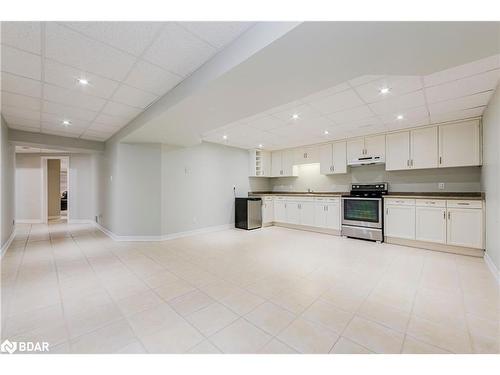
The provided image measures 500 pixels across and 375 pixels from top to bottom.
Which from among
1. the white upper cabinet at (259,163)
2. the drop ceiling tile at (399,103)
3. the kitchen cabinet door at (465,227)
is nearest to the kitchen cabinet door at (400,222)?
the kitchen cabinet door at (465,227)

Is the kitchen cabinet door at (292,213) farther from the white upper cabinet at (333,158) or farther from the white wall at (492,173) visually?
the white wall at (492,173)

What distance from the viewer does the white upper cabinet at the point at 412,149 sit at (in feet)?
13.9

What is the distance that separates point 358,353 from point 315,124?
12.0 ft

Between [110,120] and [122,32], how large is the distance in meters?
2.67

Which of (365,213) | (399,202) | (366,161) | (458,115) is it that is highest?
(458,115)

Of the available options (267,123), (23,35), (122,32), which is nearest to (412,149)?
(267,123)

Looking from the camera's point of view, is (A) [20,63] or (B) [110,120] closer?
(A) [20,63]

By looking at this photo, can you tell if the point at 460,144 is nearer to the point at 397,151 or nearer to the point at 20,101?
the point at 397,151

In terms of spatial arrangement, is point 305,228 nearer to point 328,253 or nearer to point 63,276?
point 328,253

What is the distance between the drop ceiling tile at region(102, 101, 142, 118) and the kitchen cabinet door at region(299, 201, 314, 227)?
4.49 m

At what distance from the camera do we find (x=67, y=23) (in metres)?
1.65

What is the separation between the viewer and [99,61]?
2.13 meters

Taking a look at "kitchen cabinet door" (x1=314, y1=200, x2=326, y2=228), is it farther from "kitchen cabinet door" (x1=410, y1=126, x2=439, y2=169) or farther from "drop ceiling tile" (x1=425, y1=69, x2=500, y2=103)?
"drop ceiling tile" (x1=425, y1=69, x2=500, y2=103)

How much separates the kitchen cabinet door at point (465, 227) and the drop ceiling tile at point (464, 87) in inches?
79.2
